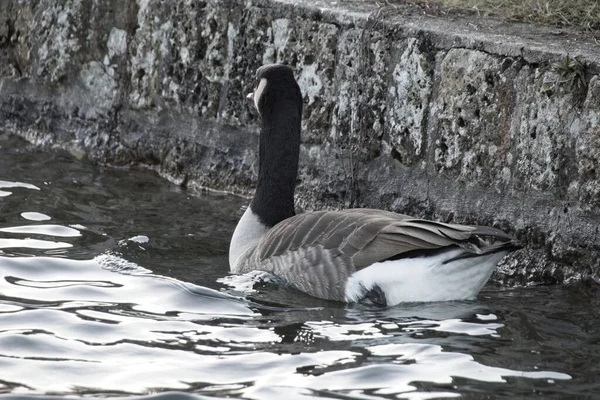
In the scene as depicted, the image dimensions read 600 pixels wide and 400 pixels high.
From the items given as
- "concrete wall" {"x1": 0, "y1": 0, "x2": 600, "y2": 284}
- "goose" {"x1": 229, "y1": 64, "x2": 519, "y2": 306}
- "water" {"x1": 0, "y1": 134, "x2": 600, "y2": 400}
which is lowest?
"water" {"x1": 0, "y1": 134, "x2": 600, "y2": 400}

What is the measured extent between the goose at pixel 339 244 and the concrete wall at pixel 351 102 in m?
0.38

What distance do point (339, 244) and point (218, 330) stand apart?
0.99m

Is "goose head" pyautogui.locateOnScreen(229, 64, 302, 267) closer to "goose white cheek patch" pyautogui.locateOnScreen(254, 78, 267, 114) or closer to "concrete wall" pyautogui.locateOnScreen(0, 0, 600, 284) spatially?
"goose white cheek patch" pyautogui.locateOnScreen(254, 78, 267, 114)

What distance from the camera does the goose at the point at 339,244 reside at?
5.25m

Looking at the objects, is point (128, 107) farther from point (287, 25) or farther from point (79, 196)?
point (287, 25)

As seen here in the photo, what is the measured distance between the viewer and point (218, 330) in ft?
16.0

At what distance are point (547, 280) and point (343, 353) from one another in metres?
1.68

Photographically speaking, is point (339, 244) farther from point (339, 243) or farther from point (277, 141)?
point (277, 141)

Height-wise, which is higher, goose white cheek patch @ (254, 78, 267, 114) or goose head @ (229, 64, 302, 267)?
goose white cheek patch @ (254, 78, 267, 114)

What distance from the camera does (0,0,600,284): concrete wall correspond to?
5.77m

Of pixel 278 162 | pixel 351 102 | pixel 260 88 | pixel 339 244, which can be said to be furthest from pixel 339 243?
pixel 351 102

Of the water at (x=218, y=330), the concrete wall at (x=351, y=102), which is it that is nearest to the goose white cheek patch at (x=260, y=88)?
the concrete wall at (x=351, y=102)

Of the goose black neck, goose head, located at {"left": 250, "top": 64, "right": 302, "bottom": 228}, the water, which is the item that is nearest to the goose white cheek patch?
goose head, located at {"left": 250, "top": 64, "right": 302, "bottom": 228}

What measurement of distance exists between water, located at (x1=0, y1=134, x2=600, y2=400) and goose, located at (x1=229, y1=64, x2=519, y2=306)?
0.10 m
